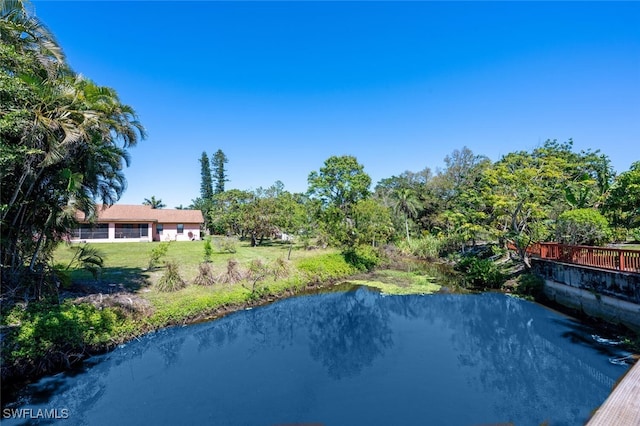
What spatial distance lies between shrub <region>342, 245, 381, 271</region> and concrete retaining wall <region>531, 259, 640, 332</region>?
457 inches

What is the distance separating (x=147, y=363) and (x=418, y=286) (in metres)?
14.5

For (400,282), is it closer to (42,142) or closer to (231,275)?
(231,275)

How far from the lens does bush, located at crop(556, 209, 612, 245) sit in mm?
15422

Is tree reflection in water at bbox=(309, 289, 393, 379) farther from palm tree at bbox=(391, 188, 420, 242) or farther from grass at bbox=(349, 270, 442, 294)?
palm tree at bbox=(391, 188, 420, 242)

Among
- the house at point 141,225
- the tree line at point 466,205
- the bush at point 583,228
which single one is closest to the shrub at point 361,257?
the tree line at point 466,205

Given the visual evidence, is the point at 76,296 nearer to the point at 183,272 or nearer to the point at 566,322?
the point at 183,272

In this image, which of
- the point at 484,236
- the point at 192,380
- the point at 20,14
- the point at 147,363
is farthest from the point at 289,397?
the point at 484,236

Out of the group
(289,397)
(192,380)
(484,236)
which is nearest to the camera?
(289,397)

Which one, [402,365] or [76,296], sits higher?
[76,296]

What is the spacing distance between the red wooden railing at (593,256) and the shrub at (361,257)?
36.3ft

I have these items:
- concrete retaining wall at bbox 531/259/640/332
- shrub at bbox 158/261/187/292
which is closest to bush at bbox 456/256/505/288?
concrete retaining wall at bbox 531/259/640/332

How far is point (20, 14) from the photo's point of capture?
9133mm

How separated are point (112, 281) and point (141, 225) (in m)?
22.4

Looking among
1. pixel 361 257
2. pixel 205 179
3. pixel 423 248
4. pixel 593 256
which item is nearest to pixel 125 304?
pixel 361 257
